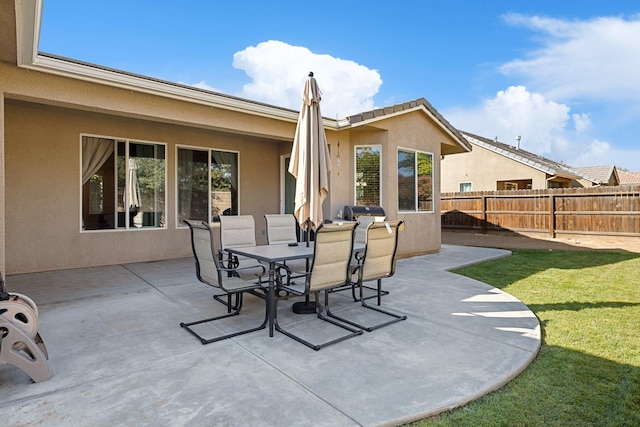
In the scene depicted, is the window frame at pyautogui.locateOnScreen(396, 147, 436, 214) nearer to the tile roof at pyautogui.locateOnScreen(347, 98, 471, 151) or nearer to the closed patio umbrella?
the tile roof at pyautogui.locateOnScreen(347, 98, 471, 151)

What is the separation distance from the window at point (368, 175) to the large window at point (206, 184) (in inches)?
124

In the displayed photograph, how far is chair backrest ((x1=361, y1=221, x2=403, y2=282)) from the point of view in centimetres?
428

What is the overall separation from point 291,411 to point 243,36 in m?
11.6

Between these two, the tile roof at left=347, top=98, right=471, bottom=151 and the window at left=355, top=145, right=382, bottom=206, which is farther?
the window at left=355, top=145, right=382, bottom=206

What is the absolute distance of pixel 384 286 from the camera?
589 cm

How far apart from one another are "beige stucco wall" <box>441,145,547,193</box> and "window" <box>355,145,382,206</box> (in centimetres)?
1242

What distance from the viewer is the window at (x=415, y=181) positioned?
29.3ft

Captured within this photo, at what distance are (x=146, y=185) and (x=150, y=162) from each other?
20.7 inches

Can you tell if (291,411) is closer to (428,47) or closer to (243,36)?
(243,36)

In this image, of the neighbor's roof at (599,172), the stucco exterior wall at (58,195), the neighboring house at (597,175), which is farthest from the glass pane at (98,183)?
the neighbor's roof at (599,172)

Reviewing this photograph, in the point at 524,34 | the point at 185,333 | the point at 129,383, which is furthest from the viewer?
the point at 524,34

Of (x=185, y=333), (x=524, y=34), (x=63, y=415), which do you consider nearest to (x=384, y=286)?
(x=185, y=333)

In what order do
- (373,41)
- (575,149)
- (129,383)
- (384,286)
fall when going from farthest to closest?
(575,149) → (373,41) → (384,286) → (129,383)

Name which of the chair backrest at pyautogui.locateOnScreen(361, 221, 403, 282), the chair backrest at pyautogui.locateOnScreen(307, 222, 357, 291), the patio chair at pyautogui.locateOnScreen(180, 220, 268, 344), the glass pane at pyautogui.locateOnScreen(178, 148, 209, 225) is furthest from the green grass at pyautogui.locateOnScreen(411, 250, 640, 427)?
the glass pane at pyautogui.locateOnScreen(178, 148, 209, 225)
